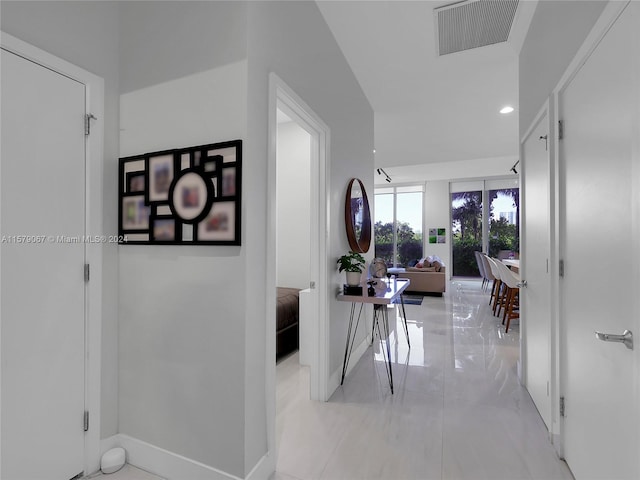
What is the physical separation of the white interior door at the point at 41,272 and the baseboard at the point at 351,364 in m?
1.61

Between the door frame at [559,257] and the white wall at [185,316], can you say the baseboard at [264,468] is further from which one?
the door frame at [559,257]

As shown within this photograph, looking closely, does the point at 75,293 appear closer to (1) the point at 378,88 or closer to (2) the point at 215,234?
(2) the point at 215,234

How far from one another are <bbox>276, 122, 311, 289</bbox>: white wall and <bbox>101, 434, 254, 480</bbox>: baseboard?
2.75m

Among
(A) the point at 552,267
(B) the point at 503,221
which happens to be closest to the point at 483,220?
(B) the point at 503,221

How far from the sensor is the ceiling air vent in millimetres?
2234

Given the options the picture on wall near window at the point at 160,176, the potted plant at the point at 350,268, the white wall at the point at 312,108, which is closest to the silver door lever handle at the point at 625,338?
the white wall at the point at 312,108

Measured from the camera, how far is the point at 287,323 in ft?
11.4

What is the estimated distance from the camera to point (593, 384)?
139cm

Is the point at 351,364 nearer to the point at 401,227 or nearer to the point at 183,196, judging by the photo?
the point at 183,196

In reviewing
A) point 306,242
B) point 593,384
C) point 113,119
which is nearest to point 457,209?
point 306,242

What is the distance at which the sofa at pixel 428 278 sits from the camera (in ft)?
22.6

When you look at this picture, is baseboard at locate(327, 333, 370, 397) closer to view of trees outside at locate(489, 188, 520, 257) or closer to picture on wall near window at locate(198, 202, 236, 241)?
picture on wall near window at locate(198, 202, 236, 241)

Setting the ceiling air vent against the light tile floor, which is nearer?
the light tile floor

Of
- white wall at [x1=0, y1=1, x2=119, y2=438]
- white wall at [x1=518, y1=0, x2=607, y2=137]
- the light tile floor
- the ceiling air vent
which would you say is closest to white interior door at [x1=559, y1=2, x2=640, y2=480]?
white wall at [x1=518, y1=0, x2=607, y2=137]
